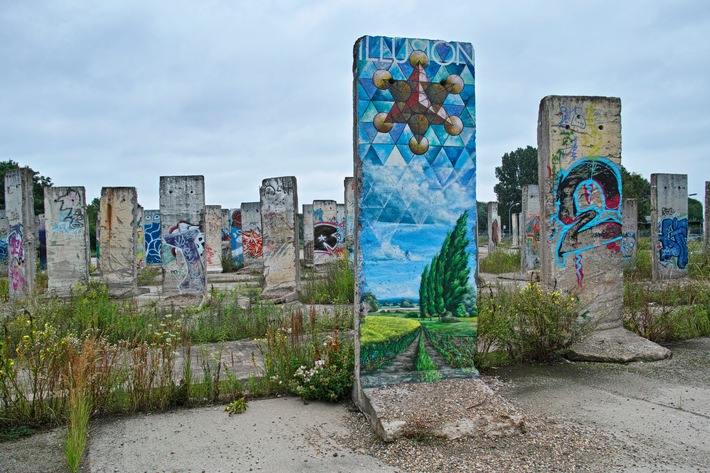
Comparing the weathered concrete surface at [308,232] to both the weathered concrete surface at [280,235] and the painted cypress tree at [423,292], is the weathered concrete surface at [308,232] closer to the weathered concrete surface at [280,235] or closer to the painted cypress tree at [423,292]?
the weathered concrete surface at [280,235]

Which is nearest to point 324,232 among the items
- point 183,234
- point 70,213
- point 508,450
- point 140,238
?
point 140,238

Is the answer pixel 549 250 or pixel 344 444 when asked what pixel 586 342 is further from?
pixel 344 444

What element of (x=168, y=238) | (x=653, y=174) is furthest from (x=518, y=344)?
(x=653, y=174)

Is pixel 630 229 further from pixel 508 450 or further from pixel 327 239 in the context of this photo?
pixel 508 450

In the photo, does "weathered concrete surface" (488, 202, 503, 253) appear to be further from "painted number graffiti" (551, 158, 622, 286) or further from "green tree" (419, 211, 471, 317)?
"green tree" (419, 211, 471, 317)

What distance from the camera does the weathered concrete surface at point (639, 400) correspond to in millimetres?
3359

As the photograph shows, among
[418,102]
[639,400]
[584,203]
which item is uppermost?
[418,102]

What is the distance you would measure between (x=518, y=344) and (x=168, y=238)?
7.38 metres

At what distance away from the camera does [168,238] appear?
10.4m

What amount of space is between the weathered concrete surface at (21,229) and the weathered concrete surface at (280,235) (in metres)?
5.06

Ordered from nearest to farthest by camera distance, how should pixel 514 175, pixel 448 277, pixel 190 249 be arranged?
pixel 448 277 < pixel 190 249 < pixel 514 175

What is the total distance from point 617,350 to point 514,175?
52.4 meters

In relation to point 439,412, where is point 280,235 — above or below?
above

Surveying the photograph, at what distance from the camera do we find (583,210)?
20.6ft
